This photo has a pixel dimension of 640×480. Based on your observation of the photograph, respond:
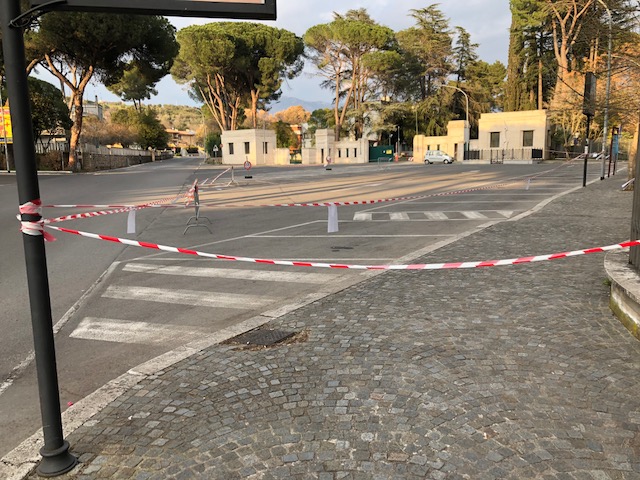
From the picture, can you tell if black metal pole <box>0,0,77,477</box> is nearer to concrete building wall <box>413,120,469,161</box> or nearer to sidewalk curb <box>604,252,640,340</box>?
sidewalk curb <box>604,252,640,340</box>

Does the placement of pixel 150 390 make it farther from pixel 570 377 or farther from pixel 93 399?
pixel 570 377

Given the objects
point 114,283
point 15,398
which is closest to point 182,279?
point 114,283

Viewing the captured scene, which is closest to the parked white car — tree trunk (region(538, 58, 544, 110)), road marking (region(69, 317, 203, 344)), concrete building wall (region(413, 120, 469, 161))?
concrete building wall (region(413, 120, 469, 161))

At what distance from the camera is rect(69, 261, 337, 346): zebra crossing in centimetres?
532

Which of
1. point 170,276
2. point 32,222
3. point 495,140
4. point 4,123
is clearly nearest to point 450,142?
point 495,140

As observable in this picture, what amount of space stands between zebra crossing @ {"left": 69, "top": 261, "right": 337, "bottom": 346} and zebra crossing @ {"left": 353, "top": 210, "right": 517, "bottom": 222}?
6.35 m

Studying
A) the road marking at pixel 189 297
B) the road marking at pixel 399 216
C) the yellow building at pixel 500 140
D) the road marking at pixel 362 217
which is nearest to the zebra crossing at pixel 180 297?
the road marking at pixel 189 297

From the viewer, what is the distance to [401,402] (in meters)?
3.52

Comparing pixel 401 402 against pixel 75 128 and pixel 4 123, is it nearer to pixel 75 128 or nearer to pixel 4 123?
pixel 4 123

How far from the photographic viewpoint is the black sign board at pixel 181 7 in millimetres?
2582

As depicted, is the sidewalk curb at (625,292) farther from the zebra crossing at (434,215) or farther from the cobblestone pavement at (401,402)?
the zebra crossing at (434,215)

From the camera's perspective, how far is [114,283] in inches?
291

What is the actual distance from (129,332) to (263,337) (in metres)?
1.51

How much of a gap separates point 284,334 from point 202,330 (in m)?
0.97
